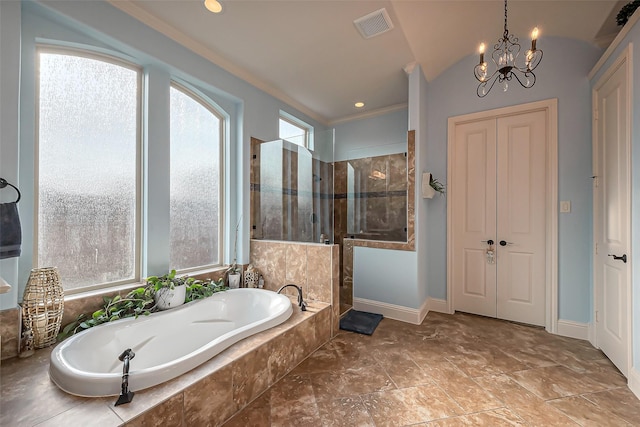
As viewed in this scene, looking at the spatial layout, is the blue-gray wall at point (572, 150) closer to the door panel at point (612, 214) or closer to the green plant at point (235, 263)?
the door panel at point (612, 214)

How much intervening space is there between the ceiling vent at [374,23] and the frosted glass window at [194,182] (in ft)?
5.56

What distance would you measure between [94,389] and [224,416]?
64 centimetres

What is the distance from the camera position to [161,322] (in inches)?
74.7

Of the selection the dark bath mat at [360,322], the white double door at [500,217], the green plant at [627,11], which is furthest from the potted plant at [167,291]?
the green plant at [627,11]

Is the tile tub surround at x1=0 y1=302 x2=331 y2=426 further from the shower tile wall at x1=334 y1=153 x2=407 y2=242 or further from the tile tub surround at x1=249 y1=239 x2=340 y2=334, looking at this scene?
the shower tile wall at x1=334 y1=153 x2=407 y2=242

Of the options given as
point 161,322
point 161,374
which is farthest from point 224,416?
point 161,322

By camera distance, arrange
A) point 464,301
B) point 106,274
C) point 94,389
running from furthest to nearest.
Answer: point 464,301, point 106,274, point 94,389

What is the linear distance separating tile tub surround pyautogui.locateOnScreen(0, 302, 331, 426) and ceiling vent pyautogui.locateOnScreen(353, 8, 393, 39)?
8.45 feet

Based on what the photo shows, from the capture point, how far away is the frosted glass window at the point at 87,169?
1.75m

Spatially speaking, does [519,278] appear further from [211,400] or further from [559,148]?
[211,400]

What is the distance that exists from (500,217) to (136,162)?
12.1ft

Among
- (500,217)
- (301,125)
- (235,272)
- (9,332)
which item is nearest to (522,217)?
(500,217)

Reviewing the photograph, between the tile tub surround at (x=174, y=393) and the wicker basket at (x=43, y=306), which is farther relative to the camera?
the wicker basket at (x=43, y=306)

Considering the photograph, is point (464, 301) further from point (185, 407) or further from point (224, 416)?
point (185, 407)
